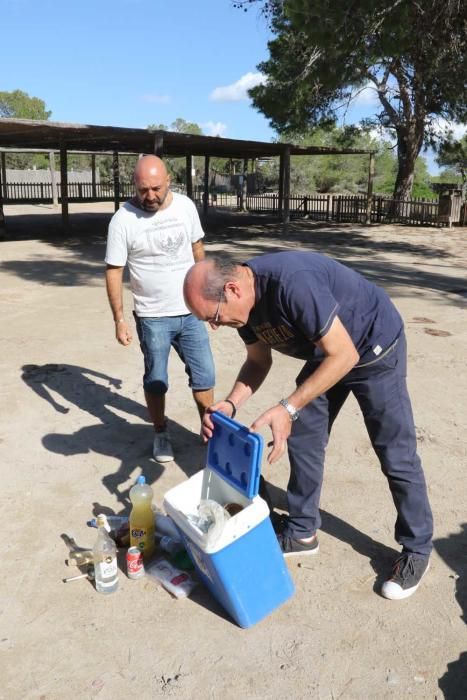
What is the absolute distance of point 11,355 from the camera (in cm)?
620

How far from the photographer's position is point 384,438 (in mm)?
2609

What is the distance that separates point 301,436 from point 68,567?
1.27 metres

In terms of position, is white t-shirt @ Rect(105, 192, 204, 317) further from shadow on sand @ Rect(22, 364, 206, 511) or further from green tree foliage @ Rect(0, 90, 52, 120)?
green tree foliage @ Rect(0, 90, 52, 120)

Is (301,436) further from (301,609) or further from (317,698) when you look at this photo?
(317,698)

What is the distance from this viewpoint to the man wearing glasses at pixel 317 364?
2.17 m

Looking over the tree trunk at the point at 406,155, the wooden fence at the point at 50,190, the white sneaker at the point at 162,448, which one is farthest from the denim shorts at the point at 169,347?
the wooden fence at the point at 50,190

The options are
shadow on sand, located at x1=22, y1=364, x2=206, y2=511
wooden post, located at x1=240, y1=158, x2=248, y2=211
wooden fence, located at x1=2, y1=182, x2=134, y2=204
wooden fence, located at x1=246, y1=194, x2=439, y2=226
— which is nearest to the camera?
shadow on sand, located at x1=22, y1=364, x2=206, y2=511

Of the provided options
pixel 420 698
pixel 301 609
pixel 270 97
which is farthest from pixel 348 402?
pixel 270 97

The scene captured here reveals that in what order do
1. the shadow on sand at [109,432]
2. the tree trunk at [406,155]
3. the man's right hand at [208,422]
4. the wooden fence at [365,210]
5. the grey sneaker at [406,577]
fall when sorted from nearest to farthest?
the man's right hand at [208,422]
the grey sneaker at [406,577]
the shadow on sand at [109,432]
the wooden fence at [365,210]
the tree trunk at [406,155]

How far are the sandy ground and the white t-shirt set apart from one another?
3.39ft

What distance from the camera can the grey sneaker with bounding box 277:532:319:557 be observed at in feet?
9.80

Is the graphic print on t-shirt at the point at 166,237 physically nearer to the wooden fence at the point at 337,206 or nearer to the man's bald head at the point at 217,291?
the man's bald head at the point at 217,291

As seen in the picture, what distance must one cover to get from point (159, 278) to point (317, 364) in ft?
5.04

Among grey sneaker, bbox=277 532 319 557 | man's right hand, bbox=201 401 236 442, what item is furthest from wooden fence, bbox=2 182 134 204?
man's right hand, bbox=201 401 236 442
